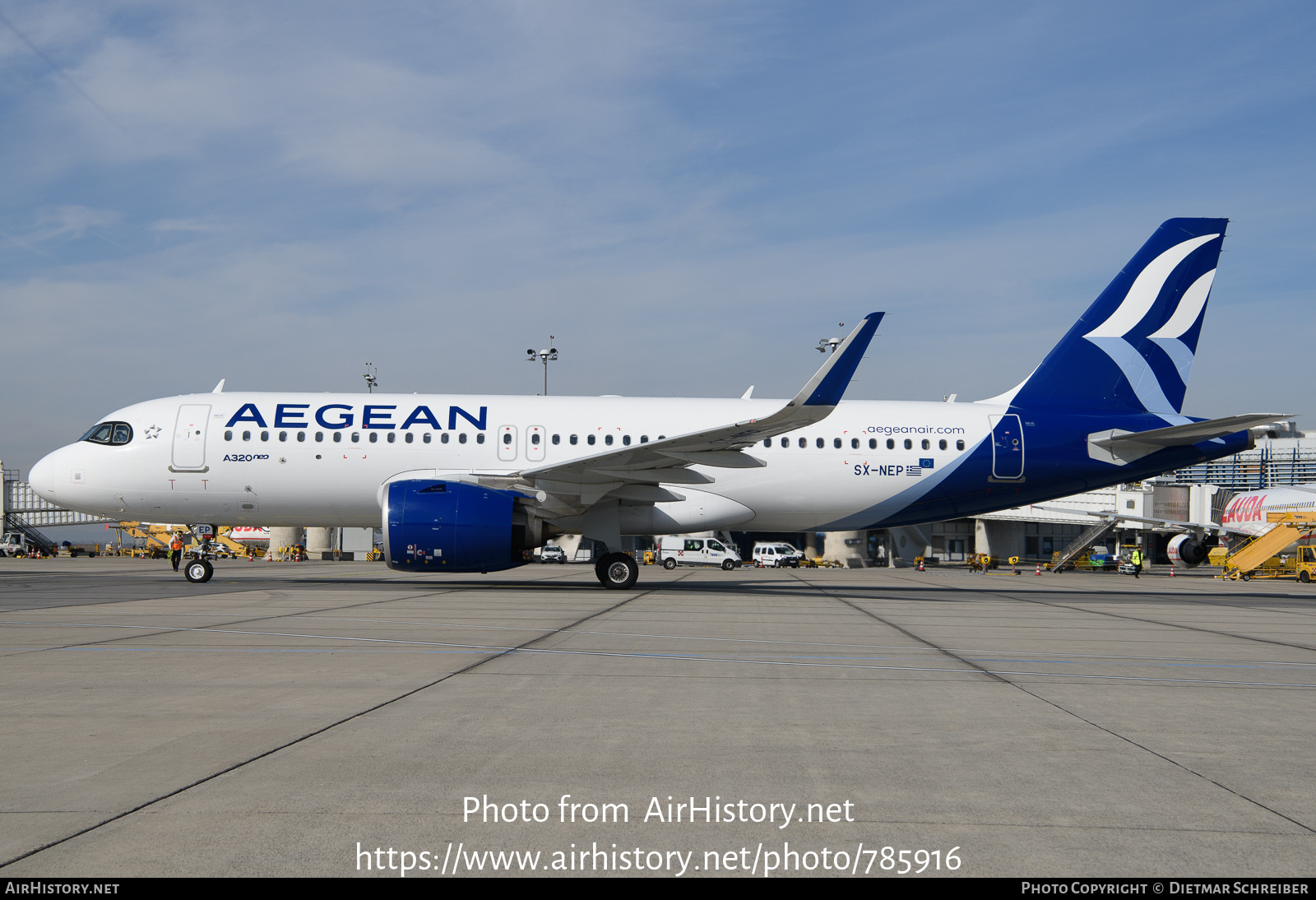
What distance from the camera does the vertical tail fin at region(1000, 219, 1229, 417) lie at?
20781 mm

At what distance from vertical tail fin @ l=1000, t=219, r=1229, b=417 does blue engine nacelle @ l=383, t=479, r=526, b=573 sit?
12.2 meters

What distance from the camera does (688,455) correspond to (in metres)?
17.1

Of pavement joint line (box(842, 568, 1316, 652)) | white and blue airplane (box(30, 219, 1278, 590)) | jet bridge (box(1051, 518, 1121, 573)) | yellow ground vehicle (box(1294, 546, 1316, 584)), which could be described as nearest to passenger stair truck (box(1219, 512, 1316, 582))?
yellow ground vehicle (box(1294, 546, 1316, 584))

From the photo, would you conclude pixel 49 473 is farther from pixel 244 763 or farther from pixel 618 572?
pixel 244 763

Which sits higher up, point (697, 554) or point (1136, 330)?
point (1136, 330)

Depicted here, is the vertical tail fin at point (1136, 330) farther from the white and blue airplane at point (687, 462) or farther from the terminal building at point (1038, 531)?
the terminal building at point (1038, 531)

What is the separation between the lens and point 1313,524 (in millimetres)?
39562

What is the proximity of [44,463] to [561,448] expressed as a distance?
445 inches

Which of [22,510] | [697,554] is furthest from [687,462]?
[22,510]

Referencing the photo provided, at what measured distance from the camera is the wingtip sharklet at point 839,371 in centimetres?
1516

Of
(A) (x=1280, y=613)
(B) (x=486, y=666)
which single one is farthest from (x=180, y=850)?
(A) (x=1280, y=613)

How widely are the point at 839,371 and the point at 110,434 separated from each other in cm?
1549

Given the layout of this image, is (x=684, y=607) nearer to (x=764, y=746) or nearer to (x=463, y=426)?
(x=463, y=426)

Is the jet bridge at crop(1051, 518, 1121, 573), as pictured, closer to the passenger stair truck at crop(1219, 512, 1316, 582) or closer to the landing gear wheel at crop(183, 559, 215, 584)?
the passenger stair truck at crop(1219, 512, 1316, 582)
